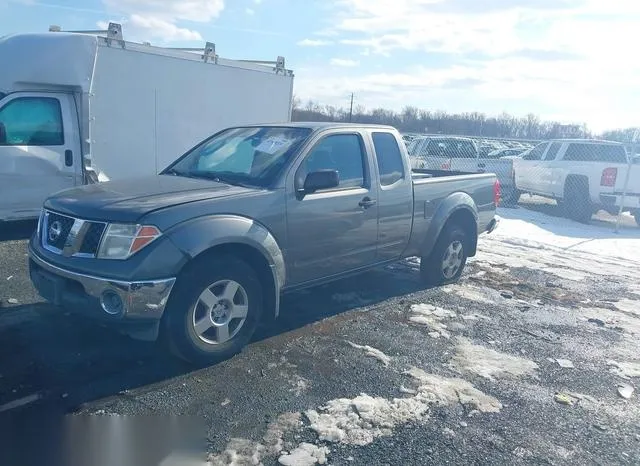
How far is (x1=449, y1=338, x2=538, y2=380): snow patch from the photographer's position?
4.54 m

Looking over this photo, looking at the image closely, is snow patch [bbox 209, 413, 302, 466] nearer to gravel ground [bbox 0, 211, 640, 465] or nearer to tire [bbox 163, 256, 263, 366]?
gravel ground [bbox 0, 211, 640, 465]

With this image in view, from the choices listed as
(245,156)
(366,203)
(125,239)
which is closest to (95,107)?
(245,156)

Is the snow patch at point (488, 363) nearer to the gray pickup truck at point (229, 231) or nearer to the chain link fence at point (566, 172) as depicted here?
the gray pickup truck at point (229, 231)

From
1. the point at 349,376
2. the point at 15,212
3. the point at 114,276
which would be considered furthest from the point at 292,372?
the point at 15,212

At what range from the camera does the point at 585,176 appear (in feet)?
44.7

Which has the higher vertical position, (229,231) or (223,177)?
(223,177)

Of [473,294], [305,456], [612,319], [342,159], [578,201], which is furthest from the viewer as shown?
[578,201]

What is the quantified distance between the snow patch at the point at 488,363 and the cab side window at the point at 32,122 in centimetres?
642

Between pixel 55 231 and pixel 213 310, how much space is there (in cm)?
136

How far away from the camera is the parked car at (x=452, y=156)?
656 inches

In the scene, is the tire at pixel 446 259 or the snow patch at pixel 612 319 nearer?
the snow patch at pixel 612 319

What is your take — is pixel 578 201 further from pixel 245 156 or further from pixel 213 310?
pixel 213 310

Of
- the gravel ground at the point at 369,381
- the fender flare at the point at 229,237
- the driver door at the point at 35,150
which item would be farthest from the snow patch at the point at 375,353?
the driver door at the point at 35,150

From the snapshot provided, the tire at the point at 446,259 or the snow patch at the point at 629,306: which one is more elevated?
the tire at the point at 446,259
